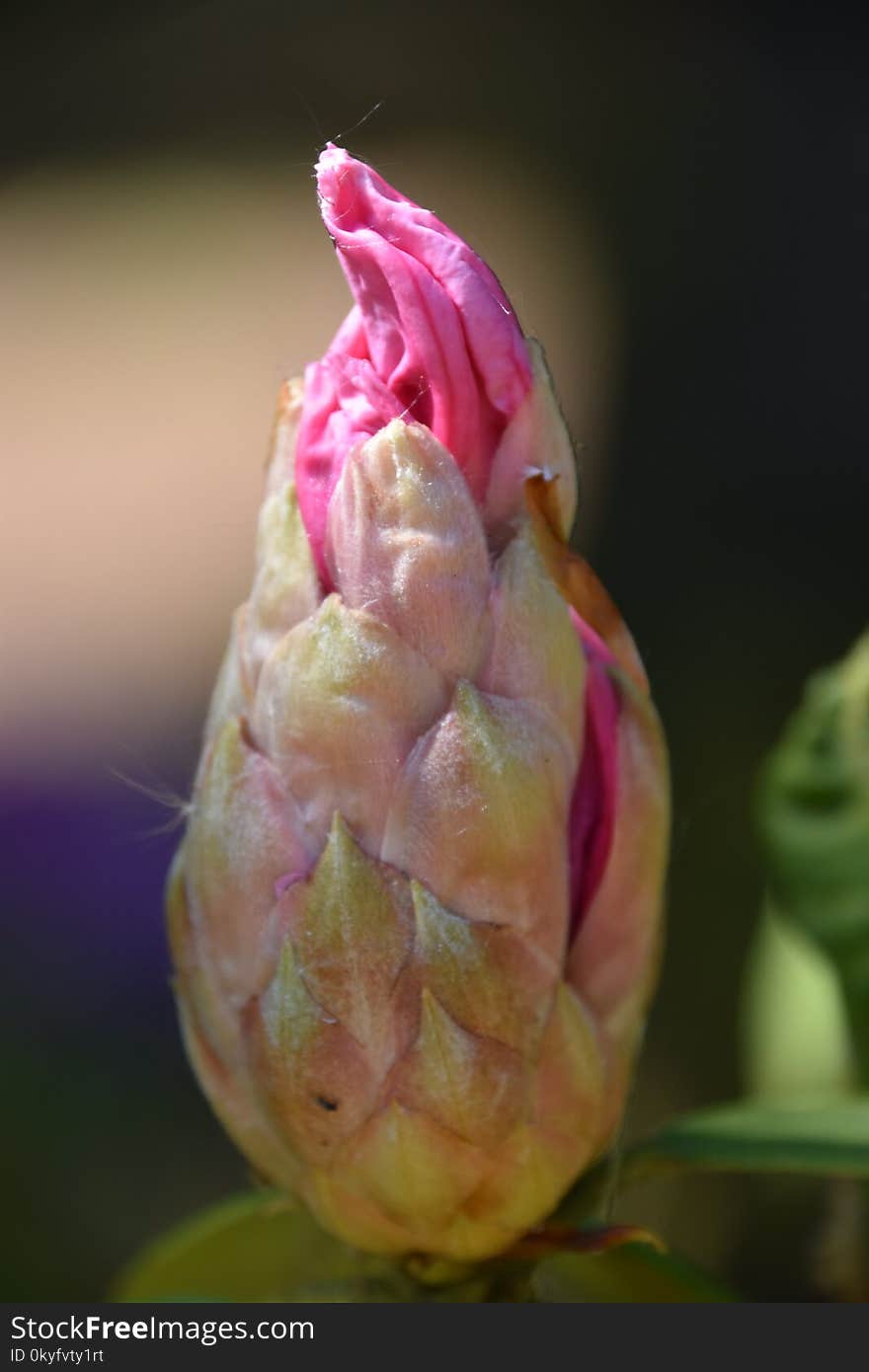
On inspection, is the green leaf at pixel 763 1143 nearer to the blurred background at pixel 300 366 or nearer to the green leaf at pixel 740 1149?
the green leaf at pixel 740 1149

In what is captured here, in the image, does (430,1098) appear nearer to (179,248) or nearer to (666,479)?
(666,479)

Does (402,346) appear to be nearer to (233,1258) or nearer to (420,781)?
(420,781)

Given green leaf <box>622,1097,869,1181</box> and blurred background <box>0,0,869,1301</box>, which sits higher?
blurred background <box>0,0,869,1301</box>

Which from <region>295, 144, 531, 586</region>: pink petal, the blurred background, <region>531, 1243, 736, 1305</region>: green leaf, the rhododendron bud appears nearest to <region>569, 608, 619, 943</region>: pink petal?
the rhododendron bud

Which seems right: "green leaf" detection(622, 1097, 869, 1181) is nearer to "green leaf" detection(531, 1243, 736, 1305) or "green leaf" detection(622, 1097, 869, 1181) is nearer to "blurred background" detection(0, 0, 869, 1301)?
"green leaf" detection(531, 1243, 736, 1305)

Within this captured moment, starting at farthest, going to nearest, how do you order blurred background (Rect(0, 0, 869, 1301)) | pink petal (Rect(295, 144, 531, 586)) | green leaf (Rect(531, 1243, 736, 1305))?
blurred background (Rect(0, 0, 869, 1301)) < green leaf (Rect(531, 1243, 736, 1305)) < pink petal (Rect(295, 144, 531, 586))

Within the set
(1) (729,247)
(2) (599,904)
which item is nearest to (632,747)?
(2) (599,904)
